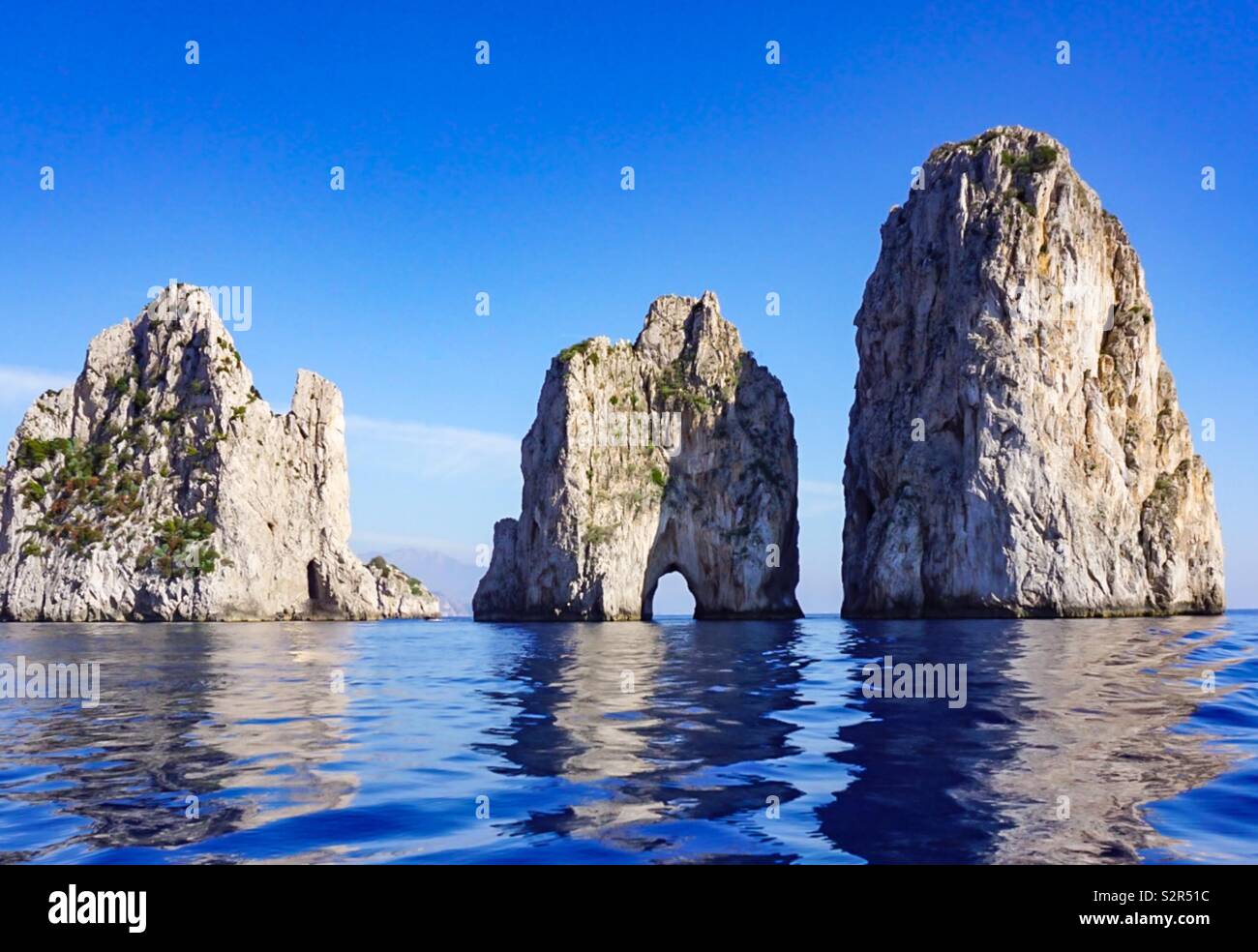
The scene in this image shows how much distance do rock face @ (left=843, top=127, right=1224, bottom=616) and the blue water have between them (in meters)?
58.6

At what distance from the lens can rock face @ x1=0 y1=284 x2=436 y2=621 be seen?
10056 centimetres

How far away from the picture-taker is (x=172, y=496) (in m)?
109

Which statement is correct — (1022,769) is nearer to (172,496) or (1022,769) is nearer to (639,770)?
(639,770)

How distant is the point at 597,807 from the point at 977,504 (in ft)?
261

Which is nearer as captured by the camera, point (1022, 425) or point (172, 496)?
point (1022, 425)

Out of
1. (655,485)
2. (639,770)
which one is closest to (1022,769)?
(639,770)

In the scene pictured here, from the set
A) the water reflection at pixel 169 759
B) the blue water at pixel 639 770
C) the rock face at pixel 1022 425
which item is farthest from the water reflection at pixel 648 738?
the rock face at pixel 1022 425

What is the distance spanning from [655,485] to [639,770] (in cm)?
8803

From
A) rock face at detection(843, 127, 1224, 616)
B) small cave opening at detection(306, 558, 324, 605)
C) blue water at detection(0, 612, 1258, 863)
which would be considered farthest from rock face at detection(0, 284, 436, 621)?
blue water at detection(0, 612, 1258, 863)

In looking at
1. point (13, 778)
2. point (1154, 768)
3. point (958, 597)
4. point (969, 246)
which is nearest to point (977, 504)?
point (958, 597)

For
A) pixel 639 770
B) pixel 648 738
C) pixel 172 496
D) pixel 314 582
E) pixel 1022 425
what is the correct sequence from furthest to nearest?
pixel 314 582 < pixel 172 496 < pixel 1022 425 < pixel 648 738 < pixel 639 770

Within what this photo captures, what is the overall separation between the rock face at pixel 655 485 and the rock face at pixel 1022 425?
1068 cm

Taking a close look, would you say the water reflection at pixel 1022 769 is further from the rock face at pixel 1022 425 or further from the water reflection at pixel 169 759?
the rock face at pixel 1022 425
